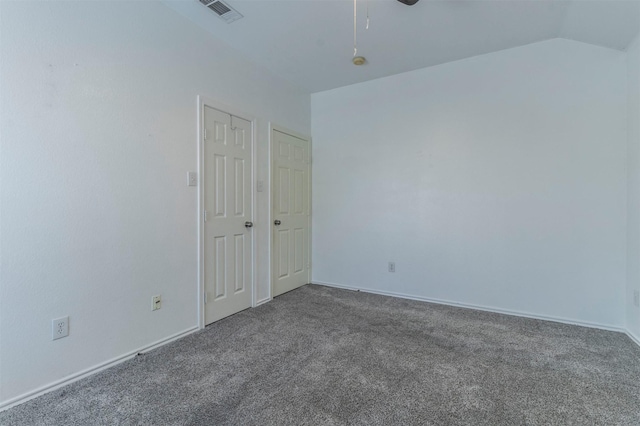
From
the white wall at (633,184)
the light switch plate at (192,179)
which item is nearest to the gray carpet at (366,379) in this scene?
the white wall at (633,184)

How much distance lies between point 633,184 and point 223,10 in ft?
11.9

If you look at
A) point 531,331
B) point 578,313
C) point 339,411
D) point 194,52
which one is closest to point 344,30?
point 194,52

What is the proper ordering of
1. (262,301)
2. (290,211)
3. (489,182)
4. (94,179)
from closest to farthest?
(94,179)
(489,182)
(262,301)
(290,211)

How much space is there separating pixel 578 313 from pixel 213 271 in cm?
341

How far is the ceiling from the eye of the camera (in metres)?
2.26

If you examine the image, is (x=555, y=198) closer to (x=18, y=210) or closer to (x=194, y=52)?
A: (x=194, y=52)

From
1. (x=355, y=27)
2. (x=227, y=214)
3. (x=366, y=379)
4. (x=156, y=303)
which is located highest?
A: (x=355, y=27)

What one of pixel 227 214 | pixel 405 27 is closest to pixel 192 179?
pixel 227 214

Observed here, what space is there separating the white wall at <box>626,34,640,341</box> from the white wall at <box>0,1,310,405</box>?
356 centimetres

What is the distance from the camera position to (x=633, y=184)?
240 cm

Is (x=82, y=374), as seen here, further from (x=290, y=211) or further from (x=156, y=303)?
(x=290, y=211)

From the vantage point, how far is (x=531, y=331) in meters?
2.55

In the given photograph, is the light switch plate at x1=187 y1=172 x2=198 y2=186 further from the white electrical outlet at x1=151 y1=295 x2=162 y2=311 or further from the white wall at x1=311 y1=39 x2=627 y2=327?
the white wall at x1=311 y1=39 x2=627 y2=327

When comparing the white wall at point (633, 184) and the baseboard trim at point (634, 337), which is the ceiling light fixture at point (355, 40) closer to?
the white wall at point (633, 184)
